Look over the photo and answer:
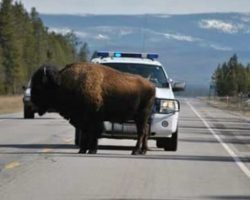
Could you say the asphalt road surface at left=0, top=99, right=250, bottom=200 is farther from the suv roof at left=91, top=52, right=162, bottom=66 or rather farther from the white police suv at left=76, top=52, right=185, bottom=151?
the suv roof at left=91, top=52, right=162, bottom=66

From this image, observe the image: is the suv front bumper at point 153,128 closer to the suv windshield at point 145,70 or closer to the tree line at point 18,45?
the suv windshield at point 145,70

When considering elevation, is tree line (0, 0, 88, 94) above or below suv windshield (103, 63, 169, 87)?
below

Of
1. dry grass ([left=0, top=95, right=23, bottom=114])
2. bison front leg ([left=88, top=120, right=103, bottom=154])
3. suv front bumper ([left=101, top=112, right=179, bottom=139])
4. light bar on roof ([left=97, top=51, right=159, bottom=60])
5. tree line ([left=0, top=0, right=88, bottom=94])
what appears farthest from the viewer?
tree line ([left=0, top=0, right=88, bottom=94])

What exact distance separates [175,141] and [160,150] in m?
0.45

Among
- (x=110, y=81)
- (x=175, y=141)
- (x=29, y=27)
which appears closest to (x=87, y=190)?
(x=110, y=81)

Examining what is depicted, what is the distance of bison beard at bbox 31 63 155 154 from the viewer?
60.7 ft

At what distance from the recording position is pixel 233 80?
416 ft

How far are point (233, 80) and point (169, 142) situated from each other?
10671 cm

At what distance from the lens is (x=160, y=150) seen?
21.2 meters

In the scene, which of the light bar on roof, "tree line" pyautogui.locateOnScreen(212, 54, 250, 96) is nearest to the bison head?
the light bar on roof

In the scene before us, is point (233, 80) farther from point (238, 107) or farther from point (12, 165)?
point (12, 165)

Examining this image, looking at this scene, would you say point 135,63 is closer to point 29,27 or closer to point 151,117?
point 151,117

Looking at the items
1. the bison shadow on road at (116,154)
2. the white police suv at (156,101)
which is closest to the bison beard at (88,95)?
the bison shadow on road at (116,154)

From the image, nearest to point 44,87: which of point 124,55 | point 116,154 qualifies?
point 116,154
